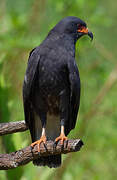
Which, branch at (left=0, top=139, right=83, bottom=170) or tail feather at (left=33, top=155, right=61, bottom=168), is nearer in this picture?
branch at (left=0, top=139, right=83, bottom=170)

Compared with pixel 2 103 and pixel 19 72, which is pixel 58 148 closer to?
pixel 2 103

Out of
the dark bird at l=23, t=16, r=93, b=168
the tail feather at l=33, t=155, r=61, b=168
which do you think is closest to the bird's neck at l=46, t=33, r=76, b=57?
the dark bird at l=23, t=16, r=93, b=168

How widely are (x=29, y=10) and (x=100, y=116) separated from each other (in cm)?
253

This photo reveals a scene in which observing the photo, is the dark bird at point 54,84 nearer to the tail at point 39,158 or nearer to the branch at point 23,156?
the tail at point 39,158

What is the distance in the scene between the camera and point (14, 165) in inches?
163

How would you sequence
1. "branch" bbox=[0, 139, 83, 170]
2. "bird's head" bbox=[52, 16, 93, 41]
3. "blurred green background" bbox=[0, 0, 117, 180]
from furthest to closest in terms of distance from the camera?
1. "blurred green background" bbox=[0, 0, 117, 180]
2. "bird's head" bbox=[52, 16, 93, 41]
3. "branch" bbox=[0, 139, 83, 170]

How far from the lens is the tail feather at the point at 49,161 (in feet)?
16.0

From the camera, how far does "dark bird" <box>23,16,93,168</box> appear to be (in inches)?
186


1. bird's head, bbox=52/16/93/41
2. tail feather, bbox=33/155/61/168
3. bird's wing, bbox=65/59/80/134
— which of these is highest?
bird's head, bbox=52/16/93/41

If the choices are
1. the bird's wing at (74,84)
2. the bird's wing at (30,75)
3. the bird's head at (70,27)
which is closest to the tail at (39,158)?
the bird's wing at (30,75)

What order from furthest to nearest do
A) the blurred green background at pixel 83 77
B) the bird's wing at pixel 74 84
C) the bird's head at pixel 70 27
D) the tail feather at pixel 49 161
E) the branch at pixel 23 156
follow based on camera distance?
the blurred green background at pixel 83 77, the bird's head at pixel 70 27, the tail feather at pixel 49 161, the bird's wing at pixel 74 84, the branch at pixel 23 156

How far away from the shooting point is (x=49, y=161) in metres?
4.92

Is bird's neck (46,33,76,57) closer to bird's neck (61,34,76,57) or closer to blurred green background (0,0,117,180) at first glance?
bird's neck (61,34,76,57)

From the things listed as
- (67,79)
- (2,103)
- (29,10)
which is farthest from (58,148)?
(29,10)
